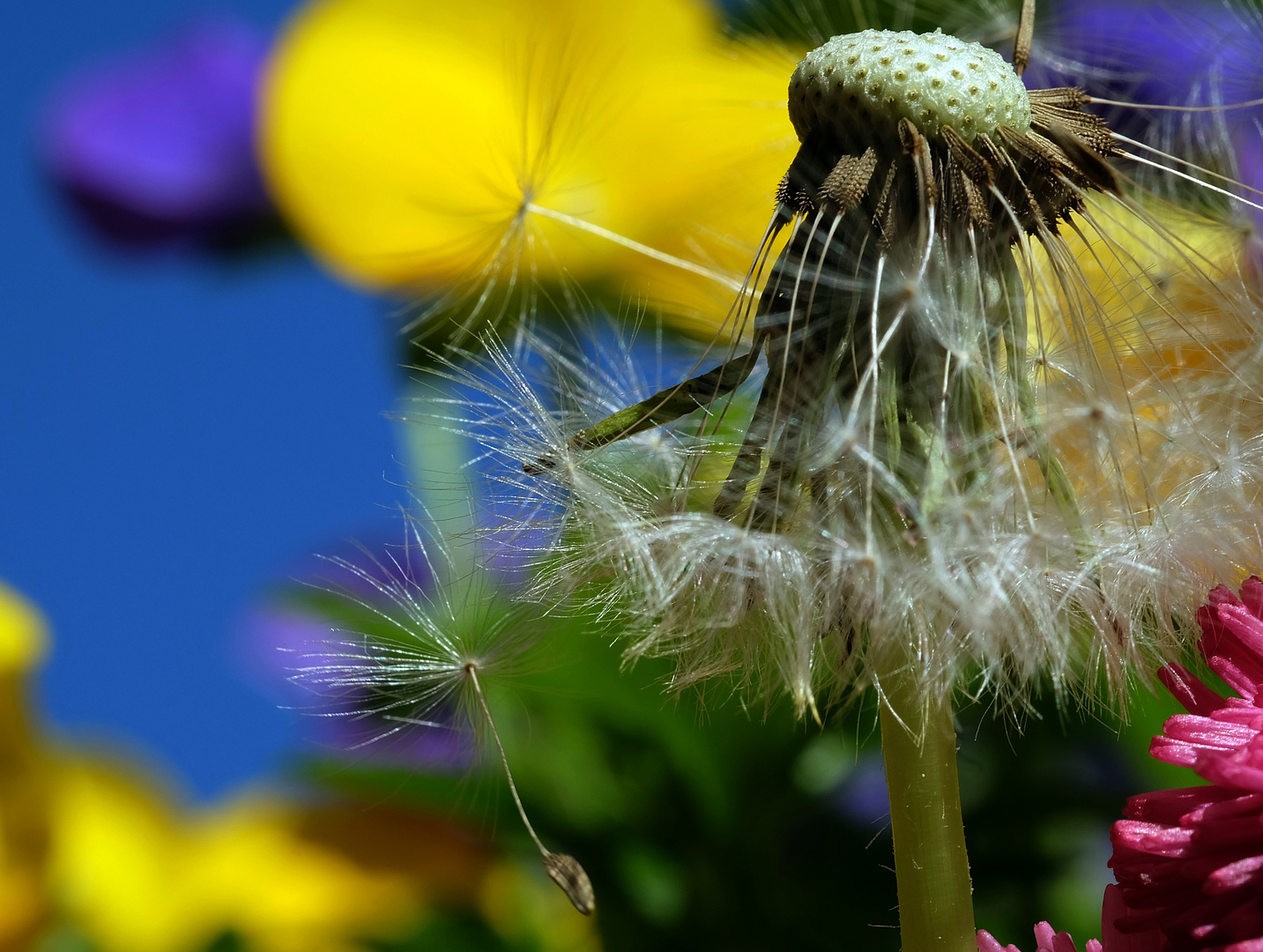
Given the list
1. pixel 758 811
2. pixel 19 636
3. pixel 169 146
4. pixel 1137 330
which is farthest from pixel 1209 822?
pixel 169 146

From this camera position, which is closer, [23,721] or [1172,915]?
[1172,915]

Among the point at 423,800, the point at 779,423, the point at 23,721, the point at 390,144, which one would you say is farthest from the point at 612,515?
the point at 23,721

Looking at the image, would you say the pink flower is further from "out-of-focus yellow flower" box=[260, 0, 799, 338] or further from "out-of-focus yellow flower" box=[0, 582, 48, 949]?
"out-of-focus yellow flower" box=[0, 582, 48, 949]

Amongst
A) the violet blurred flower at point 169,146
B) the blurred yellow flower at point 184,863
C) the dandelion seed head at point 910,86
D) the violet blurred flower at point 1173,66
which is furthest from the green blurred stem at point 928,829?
the violet blurred flower at point 169,146

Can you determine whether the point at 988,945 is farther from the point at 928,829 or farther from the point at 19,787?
the point at 19,787

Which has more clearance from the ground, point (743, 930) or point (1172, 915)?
point (1172, 915)

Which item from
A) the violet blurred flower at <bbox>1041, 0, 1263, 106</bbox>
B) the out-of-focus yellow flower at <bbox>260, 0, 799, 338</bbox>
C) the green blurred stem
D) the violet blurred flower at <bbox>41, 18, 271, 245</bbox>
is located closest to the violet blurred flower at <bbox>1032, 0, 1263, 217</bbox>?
the violet blurred flower at <bbox>1041, 0, 1263, 106</bbox>

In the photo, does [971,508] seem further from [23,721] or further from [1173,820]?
[23,721]
